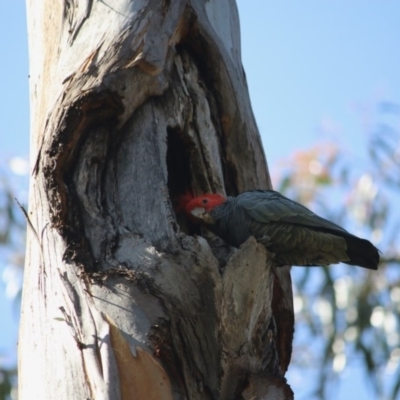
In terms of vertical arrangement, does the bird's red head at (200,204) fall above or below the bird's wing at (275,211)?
above

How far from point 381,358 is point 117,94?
4390 mm

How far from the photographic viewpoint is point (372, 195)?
7.81m

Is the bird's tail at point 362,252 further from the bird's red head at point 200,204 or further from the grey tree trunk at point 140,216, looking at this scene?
the bird's red head at point 200,204

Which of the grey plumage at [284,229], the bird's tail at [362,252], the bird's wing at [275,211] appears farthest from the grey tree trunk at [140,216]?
the bird's tail at [362,252]

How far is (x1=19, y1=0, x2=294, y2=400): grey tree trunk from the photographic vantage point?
112 inches

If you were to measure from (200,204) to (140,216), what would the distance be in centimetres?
56

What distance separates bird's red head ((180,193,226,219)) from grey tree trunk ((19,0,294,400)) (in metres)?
0.13

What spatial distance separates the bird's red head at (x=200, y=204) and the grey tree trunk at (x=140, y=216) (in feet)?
A: 0.43

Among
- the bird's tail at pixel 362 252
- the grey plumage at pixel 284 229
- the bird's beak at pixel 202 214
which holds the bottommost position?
the bird's tail at pixel 362 252

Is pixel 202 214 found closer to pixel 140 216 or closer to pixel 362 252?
pixel 140 216

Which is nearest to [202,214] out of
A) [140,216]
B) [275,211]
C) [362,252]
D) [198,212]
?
[198,212]

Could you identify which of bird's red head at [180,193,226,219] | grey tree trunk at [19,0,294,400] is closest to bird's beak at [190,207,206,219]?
bird's red head at [180,193,226,219]

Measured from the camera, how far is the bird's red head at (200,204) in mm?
3801

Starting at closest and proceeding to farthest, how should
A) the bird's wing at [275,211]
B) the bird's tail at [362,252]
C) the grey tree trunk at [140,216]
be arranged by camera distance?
1. the grey tree trunk at [140,216]
2. the bird's wing at [275,211]
3. the bird's tail at [362,252]
